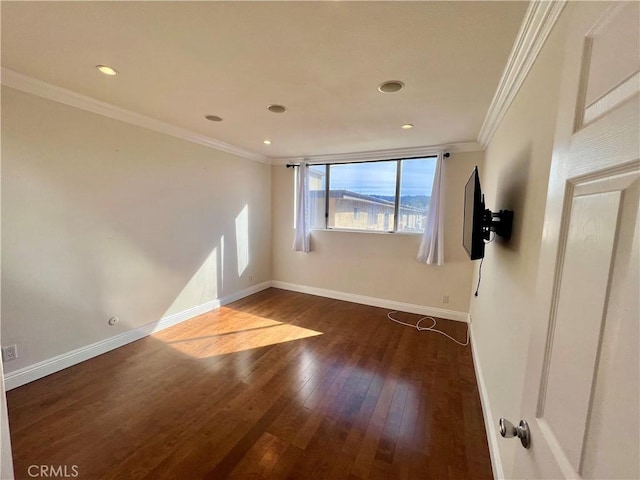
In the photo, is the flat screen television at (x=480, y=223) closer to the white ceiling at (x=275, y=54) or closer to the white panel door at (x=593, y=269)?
the white ceiling at (x=275, y=54)

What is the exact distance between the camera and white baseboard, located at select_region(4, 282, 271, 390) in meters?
2.08

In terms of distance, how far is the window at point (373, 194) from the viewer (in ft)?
12.4

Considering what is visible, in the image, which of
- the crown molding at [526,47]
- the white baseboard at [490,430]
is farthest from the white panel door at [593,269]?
the white baseboard at [490,430]

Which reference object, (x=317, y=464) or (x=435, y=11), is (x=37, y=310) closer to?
(x=317, y=464)

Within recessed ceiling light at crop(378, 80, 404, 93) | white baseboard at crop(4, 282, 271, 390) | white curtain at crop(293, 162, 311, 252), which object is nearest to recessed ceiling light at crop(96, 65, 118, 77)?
recessed ceiling light at crop(378, 80, 404, 93)

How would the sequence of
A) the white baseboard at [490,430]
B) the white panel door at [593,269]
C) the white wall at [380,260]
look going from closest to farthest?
the white panel door at [593,269]
the white baseboard at [490,430]
the white wall at [380,260]

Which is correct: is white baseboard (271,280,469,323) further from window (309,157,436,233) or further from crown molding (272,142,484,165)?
crown molding (272,142,484,165)

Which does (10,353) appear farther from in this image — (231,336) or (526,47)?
(526,47)

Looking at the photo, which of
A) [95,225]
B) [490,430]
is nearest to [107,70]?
[95,225]

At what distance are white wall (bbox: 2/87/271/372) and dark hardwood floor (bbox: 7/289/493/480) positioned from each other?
0.46 m

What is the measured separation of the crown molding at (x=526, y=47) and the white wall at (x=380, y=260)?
4.95 ft

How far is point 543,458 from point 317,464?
4.32 ft

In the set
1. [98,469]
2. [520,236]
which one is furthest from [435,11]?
[98,469]

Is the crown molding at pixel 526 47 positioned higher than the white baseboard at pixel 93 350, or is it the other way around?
the crown molding at pixel 526 47
